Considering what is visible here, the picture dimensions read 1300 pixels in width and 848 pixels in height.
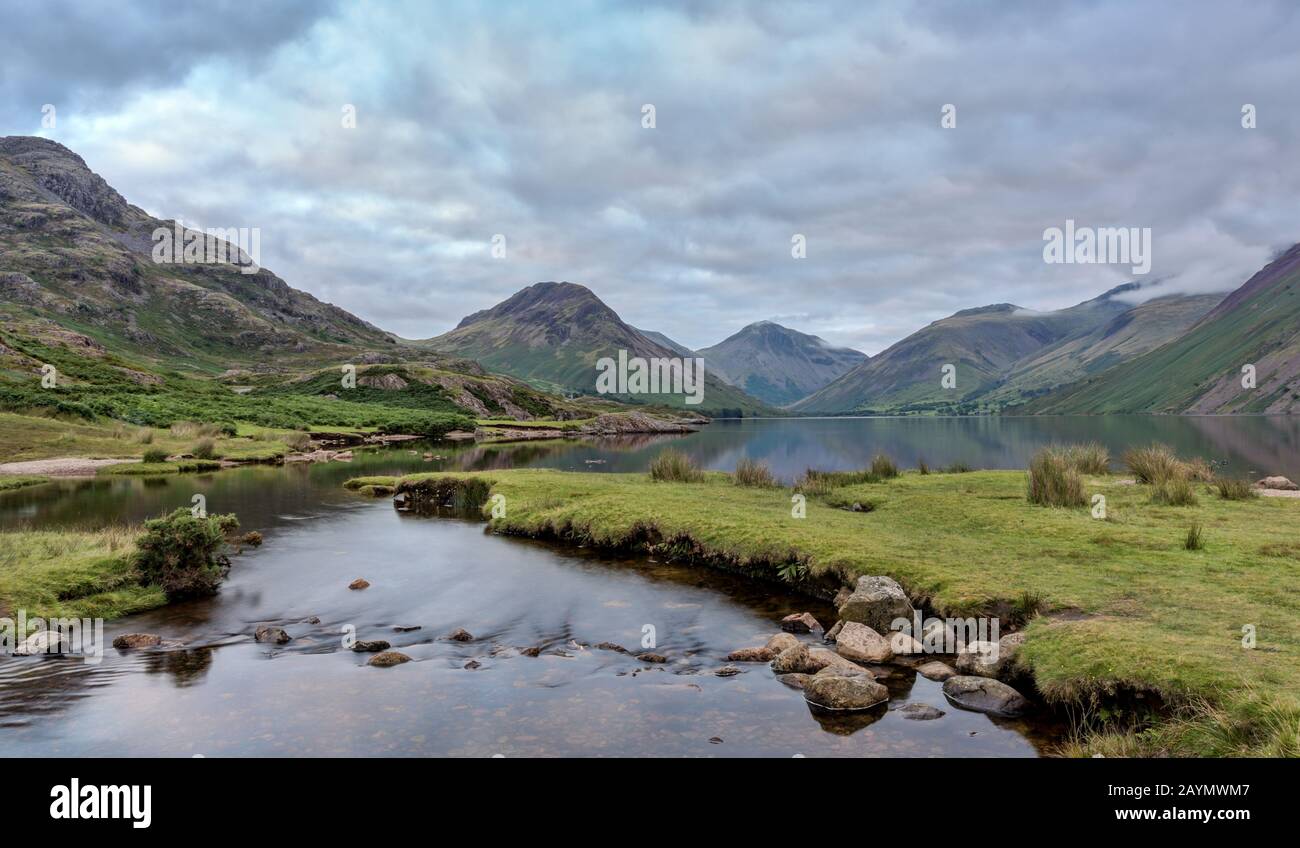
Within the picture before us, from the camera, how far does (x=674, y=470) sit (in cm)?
4725

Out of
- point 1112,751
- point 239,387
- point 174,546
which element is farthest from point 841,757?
point 239,387

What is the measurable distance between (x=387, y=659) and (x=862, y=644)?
481 inches

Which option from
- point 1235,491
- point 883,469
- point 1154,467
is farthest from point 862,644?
point 883,469

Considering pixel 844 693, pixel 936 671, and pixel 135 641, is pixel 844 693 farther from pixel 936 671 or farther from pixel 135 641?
pixel 135 641

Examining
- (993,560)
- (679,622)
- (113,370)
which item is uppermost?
(113,370)

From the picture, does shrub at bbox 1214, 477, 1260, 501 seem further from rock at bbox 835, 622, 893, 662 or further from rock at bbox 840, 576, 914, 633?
rock at bbox 835, 622, 893, 662

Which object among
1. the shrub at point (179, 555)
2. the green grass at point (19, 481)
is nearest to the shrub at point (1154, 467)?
the shrub at point (179, 555)

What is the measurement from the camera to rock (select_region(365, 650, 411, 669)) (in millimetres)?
16484

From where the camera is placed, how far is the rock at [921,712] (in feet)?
42.9

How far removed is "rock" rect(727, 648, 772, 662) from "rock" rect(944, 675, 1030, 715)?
14.0 feet
